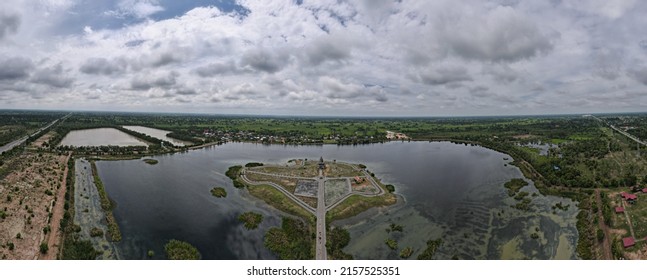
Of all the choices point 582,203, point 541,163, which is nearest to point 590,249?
point 582,203

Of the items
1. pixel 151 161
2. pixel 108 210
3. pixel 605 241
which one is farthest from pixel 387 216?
Result: pixel 151 161

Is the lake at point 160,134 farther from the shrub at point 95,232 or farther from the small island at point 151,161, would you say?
the shrub at point 95,232

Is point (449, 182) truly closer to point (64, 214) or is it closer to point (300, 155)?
point (300, 155)

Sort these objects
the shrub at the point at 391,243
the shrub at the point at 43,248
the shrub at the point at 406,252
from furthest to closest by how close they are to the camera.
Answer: the shrub at the point at 391,243 < the shrub at the point at 406,252 < the shrub at the point at 43,248

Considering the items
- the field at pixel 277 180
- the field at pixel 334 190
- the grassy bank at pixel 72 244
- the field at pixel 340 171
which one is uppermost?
the field at pixel 340 171

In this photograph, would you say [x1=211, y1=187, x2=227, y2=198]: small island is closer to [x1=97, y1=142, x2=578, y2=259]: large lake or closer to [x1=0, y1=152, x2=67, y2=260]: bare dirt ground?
[x1=97, y1=142, x2=578, y2=259]: large lake

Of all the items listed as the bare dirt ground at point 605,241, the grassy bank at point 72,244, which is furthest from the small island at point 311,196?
the bare dirt ground at point 605,241

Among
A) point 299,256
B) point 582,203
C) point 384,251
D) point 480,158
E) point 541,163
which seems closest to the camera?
point 299,256
